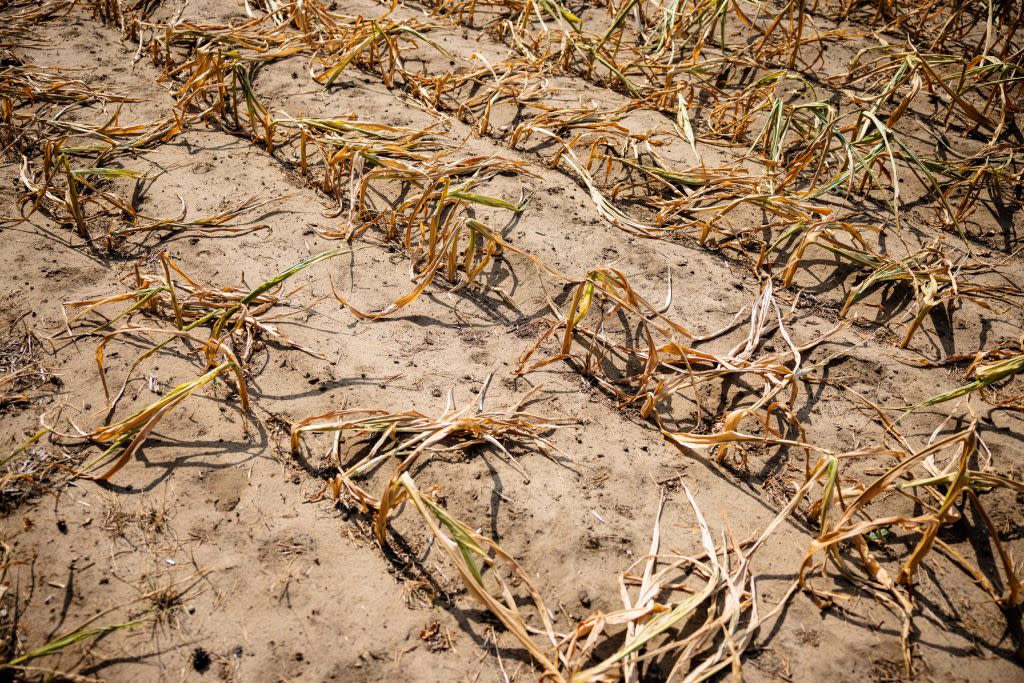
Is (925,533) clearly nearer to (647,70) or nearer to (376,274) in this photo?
(376,274)

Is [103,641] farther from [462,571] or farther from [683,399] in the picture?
[683,399]

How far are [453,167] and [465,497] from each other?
1.26m

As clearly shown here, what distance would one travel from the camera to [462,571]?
1375mm

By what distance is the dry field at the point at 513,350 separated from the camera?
1418 millimetres

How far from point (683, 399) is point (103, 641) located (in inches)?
56.7

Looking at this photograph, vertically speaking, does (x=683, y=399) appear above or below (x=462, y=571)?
above

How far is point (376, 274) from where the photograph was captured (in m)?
2.17

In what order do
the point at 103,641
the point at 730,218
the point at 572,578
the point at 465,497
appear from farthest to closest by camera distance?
the point at 730,218 → the point at 465,497 → the point at 572,578 → the point at 103,641

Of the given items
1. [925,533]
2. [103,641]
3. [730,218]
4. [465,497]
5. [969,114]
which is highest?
[969,114]

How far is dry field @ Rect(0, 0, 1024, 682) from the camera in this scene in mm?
1418

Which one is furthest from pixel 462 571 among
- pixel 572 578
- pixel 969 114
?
pixel 969 114

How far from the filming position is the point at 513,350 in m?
1.99

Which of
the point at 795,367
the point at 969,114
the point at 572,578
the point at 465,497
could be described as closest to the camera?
the point at 572,578

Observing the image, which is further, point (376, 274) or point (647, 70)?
point (647, 70)
